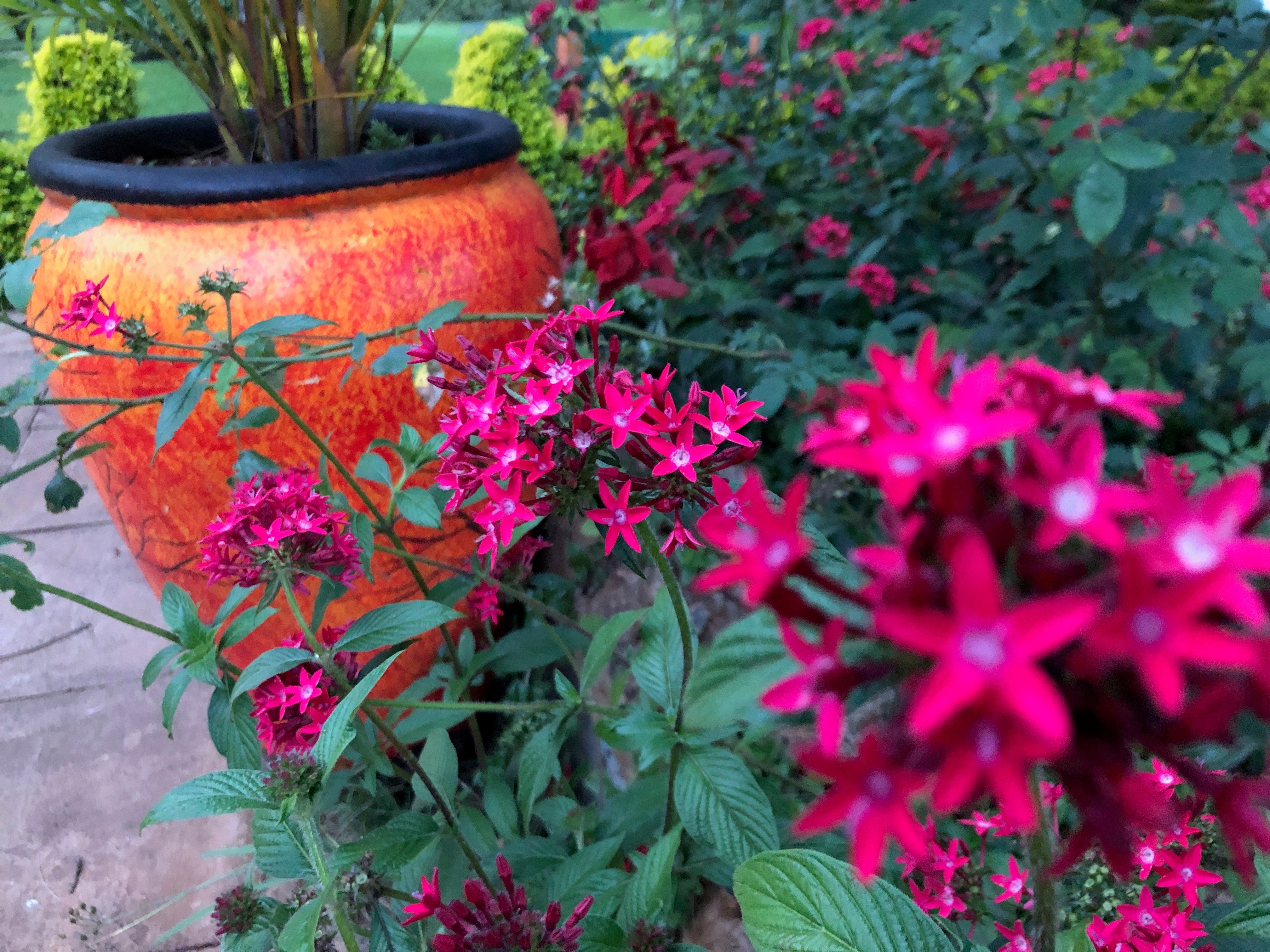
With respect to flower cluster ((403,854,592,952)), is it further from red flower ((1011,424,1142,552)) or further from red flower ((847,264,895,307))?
red flower ((847,264,895,307))

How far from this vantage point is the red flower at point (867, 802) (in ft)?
0.70

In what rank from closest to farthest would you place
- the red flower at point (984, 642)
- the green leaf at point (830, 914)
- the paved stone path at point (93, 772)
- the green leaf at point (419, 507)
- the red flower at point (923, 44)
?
1. the red flower at point (984, 642)
2. the green leaf at point (830, 914)
3. the green leaf at point (419, 507)
4. the paved stone path at point (93, 772)
5. the red flower at point (923, 44)

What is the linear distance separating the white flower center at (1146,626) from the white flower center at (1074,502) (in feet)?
0.09

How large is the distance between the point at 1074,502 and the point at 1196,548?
0.10ft

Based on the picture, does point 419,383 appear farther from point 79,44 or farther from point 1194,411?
point 79,44

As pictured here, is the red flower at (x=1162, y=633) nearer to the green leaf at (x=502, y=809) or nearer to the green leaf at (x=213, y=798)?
the green leaf at (x=213, y=798)

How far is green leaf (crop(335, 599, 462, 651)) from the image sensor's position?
0.65 meters

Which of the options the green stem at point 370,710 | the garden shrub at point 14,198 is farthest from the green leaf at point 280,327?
the garden shrub at point 14,198

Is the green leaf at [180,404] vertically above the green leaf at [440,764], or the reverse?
the green leaf at [180,404]

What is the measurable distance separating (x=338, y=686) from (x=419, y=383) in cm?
40

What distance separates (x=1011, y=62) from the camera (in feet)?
3.82

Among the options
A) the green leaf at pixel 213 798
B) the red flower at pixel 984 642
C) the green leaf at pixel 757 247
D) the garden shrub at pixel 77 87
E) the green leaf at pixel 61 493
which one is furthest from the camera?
the garden shrub at pixel 77 87

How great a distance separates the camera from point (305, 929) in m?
0.51

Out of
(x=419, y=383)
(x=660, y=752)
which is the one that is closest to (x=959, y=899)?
(x=660, y=752)
